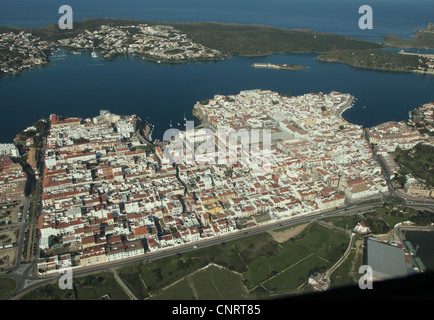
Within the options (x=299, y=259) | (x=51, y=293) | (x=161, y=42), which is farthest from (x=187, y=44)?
(x=51, y=293)

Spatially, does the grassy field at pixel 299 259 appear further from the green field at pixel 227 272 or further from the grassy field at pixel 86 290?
the grassy field at pixel 86 290

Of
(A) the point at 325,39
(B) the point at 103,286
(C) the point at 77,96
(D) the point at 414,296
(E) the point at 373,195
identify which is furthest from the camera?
(A) the point at 325,39

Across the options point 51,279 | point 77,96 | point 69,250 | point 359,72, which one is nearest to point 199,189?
point 69,250

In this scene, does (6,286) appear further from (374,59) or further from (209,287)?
(374,59)

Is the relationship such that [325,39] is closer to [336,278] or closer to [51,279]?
[336,278]

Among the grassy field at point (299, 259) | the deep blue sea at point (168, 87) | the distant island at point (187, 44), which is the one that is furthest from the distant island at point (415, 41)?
the grassy field at point (299, 259)

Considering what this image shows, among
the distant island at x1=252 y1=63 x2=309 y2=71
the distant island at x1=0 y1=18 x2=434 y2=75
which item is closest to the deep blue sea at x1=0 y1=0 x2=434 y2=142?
the distant island at x1=252 y1=63 x2=309 y2=71
